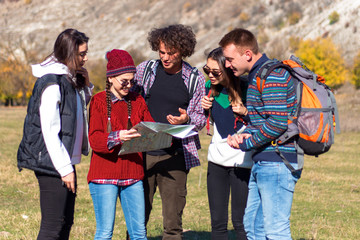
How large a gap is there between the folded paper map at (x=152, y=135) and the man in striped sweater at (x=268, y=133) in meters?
0.45

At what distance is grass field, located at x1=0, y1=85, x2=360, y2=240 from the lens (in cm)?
727

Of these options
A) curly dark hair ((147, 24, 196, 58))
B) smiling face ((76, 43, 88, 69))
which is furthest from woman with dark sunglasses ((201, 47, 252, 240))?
smiling face ((76, 43, 88, 69))

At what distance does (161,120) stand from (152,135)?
0.73 metres

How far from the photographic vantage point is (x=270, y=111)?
4035 mm

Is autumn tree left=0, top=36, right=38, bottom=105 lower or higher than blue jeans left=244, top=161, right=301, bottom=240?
higher

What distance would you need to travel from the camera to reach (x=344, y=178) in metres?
13.9

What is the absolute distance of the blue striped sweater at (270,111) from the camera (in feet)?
13.0

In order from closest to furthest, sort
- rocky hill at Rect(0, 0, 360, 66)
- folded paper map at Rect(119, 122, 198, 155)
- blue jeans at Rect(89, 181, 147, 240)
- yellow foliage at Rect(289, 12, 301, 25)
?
1. folded paper map at Rect(119, 122, 198, 155)
2. blue jeans at Rect(89, 181, 147, 240)
3. rocky hill at Rect(0, 0, 360, 66)
4. yellow foliage at Rect(289, 12, 301, 25)

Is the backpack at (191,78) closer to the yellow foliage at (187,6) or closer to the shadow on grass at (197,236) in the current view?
the shadow on grass at (197,236)

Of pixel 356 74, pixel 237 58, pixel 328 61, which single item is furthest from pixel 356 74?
pixel 237 58

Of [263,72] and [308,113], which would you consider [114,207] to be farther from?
[308,113]

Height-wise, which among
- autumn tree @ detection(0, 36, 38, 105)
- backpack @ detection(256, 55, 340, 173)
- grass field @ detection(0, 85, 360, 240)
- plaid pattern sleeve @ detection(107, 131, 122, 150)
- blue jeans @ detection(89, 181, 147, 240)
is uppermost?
autumn tree @ detection(0, 36, 38, 105)

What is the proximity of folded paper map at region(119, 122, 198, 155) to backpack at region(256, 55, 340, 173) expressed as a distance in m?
0.83

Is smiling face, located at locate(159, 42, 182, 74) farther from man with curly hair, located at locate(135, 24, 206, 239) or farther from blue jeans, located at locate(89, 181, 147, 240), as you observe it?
blue jeans, located at locate(89, 181, 147, 240)
